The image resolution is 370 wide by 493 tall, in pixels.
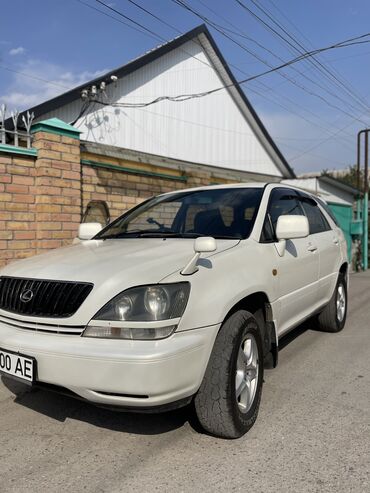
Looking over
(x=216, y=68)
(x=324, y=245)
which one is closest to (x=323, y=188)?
(x=216, y=68)

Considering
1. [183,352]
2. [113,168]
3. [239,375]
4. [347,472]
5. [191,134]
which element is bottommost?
[347,472]

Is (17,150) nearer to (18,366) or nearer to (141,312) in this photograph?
(18,366)

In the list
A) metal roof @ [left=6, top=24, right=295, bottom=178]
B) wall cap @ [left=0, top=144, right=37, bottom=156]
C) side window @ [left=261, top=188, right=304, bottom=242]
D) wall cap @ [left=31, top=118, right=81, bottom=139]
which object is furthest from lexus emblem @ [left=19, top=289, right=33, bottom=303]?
metal roof @ [left=6, top=24, right=295, bottom=178]

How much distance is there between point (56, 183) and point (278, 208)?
2966 millimetres

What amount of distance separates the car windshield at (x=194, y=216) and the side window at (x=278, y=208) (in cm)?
14

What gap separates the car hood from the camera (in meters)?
2.40

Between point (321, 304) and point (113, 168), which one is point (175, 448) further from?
point (113, 168)

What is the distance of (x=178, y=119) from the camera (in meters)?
12.1

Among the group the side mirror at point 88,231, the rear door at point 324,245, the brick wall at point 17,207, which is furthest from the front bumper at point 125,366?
the brick wall at point 17,207

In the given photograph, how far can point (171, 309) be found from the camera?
2.35 meters

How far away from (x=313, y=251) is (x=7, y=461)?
306 cm

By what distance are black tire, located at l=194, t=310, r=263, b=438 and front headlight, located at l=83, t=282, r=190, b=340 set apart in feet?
1.33

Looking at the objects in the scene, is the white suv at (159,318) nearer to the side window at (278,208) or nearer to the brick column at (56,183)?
the side window at (278,208)

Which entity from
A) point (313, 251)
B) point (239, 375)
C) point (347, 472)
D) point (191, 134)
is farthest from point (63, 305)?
point (191, 134)
